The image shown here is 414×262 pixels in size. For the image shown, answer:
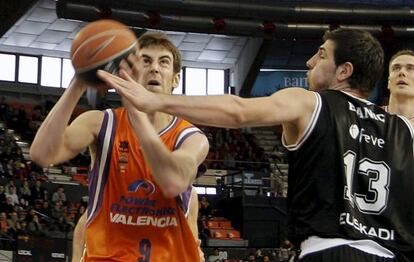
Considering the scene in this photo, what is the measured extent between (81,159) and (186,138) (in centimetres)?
2251

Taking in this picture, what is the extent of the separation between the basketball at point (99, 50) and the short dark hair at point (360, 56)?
1100 millimetres

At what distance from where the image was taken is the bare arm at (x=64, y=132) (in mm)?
4258

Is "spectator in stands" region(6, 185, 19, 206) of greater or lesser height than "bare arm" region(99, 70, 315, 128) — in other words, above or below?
below

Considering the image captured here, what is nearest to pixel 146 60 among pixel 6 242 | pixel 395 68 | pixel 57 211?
pixel 395 68

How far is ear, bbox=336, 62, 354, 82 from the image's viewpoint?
425 centimetres

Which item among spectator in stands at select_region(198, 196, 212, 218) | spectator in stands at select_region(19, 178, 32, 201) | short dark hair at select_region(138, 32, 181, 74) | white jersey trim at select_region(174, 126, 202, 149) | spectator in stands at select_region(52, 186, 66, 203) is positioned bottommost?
spectator in stands at select_region(198, 196, 212, 218)

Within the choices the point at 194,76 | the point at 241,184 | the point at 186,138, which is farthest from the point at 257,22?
the point at 186,138

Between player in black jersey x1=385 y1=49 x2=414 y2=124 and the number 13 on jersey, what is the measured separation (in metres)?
1.92

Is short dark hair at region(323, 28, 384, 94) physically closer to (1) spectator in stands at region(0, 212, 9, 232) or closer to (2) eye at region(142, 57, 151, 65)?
(2) eye at region(142, 57, 151, 65)

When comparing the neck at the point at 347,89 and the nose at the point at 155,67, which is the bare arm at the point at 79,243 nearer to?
the nose at the point at 155,67

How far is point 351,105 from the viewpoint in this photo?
13.8ft

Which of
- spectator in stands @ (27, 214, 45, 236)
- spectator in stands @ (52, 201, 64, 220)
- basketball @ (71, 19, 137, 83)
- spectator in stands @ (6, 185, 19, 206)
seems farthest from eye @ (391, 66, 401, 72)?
spectator in stands @ (6, 185, 19, 206)

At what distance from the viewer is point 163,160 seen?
4109mm

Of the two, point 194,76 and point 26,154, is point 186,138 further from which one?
point 194,76
